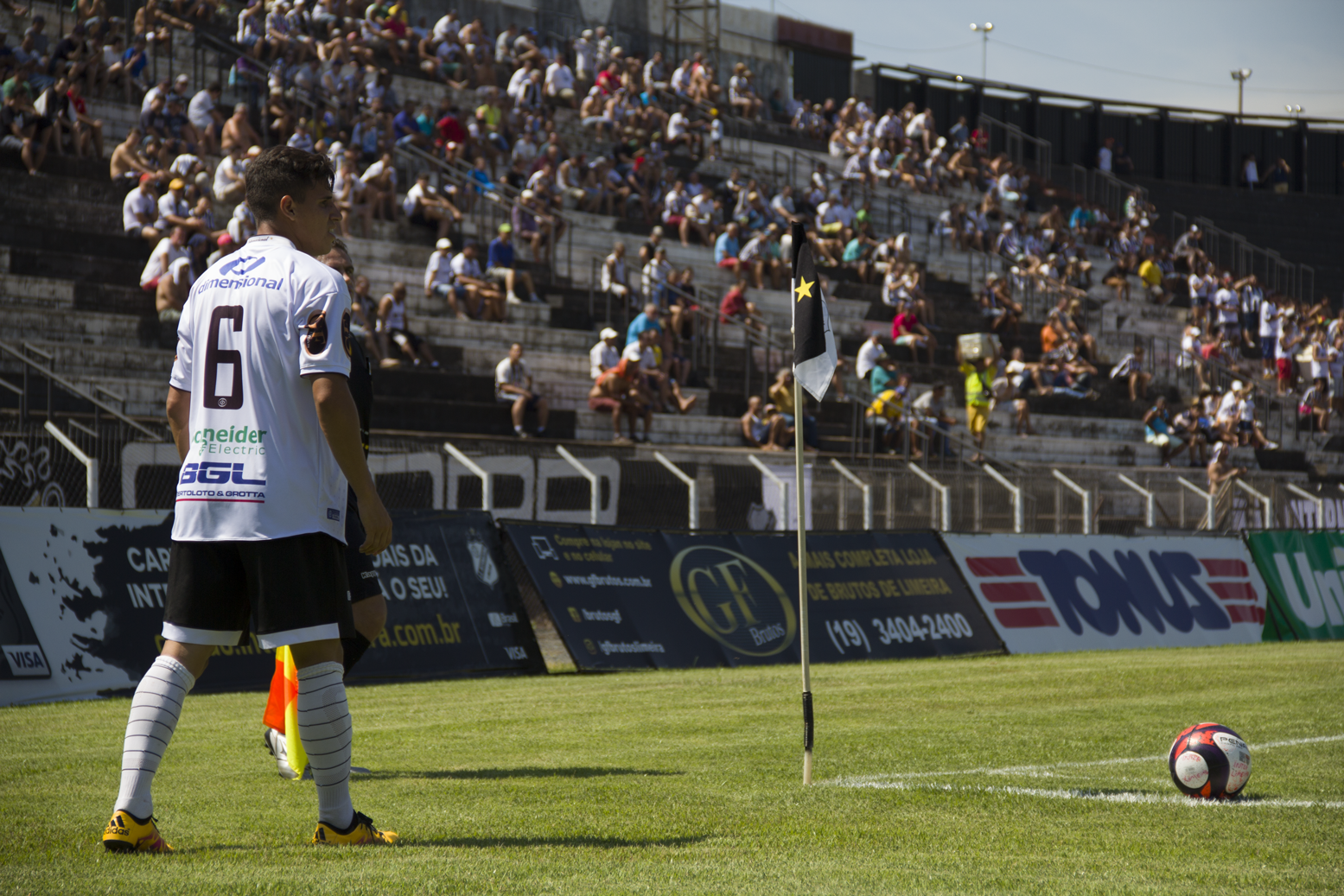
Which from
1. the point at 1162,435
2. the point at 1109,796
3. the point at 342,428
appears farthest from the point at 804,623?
the point at 1162,435

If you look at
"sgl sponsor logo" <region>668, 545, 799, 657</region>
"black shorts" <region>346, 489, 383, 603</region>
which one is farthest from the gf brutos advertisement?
"black shorts" <region>346, 489, 383, 603</region>

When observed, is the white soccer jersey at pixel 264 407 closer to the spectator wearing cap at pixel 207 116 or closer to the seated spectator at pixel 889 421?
the seated spectator at pixel 889 421

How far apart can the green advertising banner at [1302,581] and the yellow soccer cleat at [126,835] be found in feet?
58.4

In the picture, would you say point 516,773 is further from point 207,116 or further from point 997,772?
point 207,116

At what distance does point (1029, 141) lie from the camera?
4741cm

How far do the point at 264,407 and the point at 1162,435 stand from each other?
1082 inches

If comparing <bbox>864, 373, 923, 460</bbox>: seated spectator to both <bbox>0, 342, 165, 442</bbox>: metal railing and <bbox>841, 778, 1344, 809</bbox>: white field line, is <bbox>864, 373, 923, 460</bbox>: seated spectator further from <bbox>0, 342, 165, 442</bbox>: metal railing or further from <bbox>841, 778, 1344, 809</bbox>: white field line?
<bbox>841, 778, 1344, 809</bbox>: white field line

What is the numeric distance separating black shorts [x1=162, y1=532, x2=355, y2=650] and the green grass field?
0.74 meters

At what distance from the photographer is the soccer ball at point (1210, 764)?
635 centimetres

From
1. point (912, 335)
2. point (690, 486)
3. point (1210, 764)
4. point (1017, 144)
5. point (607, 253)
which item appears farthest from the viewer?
point (1017, 144)

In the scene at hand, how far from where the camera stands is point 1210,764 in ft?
20.8

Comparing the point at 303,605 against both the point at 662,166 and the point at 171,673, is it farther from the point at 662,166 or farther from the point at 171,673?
the point at 662,166

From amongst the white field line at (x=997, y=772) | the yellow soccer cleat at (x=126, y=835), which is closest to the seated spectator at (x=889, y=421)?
the white field line at (x=997, y=772)

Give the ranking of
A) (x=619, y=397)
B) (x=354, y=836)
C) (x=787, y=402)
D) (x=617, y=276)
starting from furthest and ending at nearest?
(x=617, y=276), (x=787, y=402), (x=619, y=397), (x=354, y=836)
